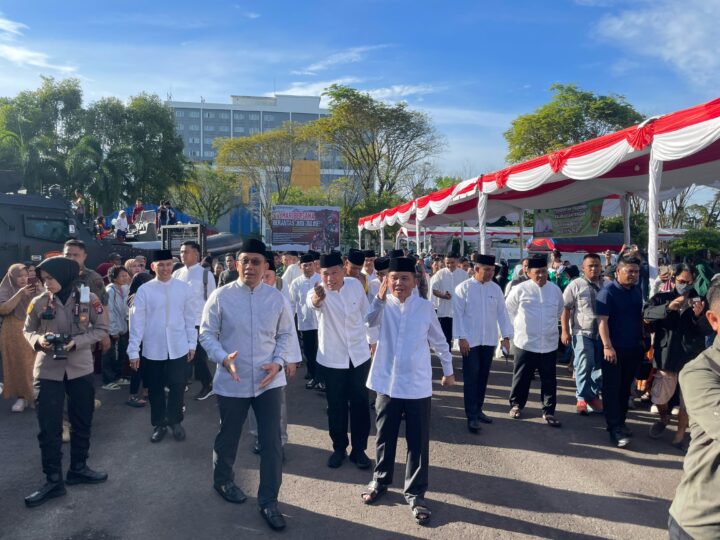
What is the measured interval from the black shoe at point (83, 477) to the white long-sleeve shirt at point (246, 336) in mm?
1422

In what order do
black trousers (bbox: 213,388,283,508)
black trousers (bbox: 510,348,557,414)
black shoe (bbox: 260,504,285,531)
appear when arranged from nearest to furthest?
black shoe (bbox: 260,504,285,531), black trousers (bbox: 213,388,283,508), black trousers (bbox: 510,348,557,414)

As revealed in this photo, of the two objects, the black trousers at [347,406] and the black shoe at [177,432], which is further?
the black shoe at [177,432]

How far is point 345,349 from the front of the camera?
4.77 m

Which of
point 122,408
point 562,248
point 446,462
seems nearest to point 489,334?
point 446,462

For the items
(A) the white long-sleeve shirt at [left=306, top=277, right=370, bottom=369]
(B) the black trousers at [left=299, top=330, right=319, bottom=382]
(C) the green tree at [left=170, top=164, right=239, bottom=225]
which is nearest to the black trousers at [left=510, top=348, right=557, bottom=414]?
(A) the white long-sleeve shirt at [left=306, top=277, right=370, bottom=369]

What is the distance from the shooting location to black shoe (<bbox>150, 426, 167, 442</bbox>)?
520cm

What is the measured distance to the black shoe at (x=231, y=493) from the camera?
3906mm

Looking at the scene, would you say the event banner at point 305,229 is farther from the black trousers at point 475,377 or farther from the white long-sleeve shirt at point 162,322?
the white long-sleeve shirt at point 162,322

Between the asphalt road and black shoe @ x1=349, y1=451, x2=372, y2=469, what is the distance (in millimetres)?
71

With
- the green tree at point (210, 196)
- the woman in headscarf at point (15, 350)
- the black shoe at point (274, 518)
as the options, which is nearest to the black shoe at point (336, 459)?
the black shoe at point (274, 518)

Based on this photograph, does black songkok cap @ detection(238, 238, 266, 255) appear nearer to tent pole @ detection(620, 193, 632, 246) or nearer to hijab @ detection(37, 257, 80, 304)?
hijab @ detection(37, 257, 80, 304)

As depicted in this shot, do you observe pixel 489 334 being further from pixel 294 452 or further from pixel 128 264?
pixel 128 264

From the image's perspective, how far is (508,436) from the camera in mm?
5445

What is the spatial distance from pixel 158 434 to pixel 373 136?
113 ft
